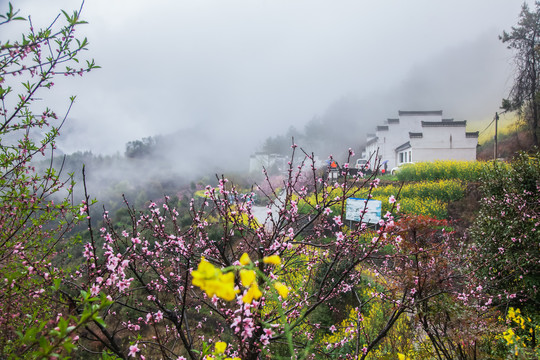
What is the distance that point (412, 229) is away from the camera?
283cm

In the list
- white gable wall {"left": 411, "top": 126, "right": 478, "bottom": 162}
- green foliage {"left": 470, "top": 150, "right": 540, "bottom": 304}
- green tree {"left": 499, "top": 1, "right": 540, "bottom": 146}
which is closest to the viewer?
green foliage {"left": 470, "top": 150, "right": 540, "bottom": 304}

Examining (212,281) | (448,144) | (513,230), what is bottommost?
(212,281)

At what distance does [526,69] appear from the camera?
1273 centimetres

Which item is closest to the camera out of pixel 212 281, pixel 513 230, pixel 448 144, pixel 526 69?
pixel 212 281

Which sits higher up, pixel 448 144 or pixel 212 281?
pixel 448 144

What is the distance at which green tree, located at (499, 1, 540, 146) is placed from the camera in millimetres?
12553

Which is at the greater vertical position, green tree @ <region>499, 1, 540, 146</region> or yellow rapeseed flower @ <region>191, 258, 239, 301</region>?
green tree @ <region>499, 1, 540, 146</region>

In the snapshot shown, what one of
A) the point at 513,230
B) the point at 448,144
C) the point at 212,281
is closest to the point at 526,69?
the point at 448,144

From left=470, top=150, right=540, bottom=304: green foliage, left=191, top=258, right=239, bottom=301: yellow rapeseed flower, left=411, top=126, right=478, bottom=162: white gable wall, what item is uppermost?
left=411, top=126, right=478, bottom=162: white gable wall

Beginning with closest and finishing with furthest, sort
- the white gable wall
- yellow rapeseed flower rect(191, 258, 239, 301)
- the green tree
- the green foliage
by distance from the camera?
yellow rapeseed flower rect(191, 258, 239, 301)
the green foliage
the green tree
the white gable wall

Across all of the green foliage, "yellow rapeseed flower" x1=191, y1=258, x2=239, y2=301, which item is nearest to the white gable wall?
the green foliage

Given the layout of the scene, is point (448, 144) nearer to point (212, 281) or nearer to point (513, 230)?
point (513, 230)

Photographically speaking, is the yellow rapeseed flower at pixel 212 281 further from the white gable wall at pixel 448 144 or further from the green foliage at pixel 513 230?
the white gable wall at pixel 448 144

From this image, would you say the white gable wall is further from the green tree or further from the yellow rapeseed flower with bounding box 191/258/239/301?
the yellow rapeseed flower with bounding box 191/258/239/301
